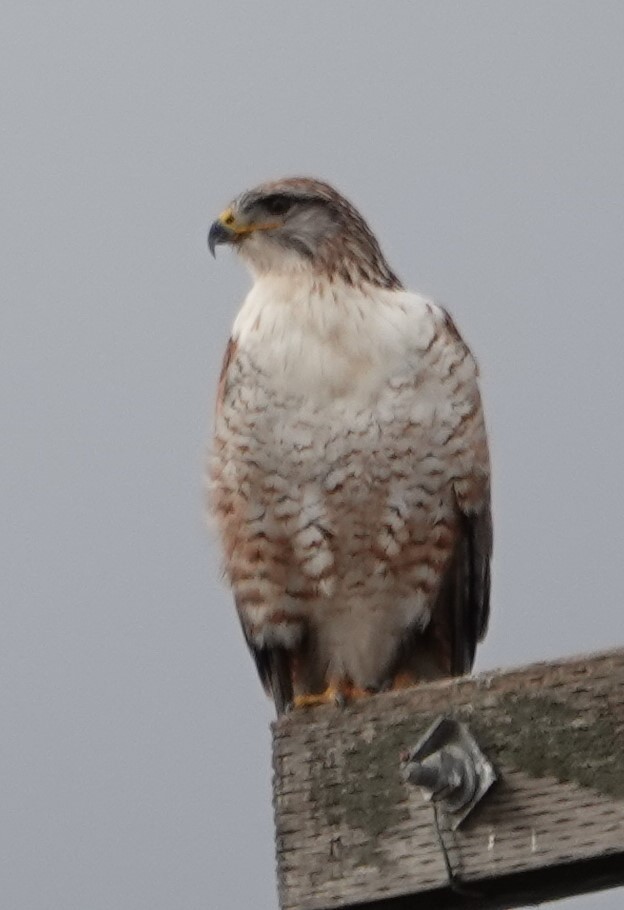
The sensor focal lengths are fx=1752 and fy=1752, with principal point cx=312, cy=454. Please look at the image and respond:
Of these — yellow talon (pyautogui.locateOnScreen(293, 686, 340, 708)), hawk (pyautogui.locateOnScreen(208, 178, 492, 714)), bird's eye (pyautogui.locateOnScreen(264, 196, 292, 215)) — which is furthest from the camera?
bird's eye (pyautogui.locateOnScreen(264, 196, 292, 215))

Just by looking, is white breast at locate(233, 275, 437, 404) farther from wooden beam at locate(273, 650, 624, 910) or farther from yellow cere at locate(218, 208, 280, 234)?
wooden beam at locate(273, 650, 624, 910)

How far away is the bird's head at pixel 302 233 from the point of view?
15.3 feet

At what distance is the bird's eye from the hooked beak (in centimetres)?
12

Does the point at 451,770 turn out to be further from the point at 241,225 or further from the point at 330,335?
the point at 241,225

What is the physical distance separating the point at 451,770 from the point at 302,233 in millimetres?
2950

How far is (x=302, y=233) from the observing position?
4.71 metres

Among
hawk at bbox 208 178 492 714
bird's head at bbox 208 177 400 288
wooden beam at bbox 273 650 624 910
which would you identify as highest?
bird's head at bbox 208 177 400 288

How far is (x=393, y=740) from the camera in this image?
205 cm

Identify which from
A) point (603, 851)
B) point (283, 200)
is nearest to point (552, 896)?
point (603, 851)

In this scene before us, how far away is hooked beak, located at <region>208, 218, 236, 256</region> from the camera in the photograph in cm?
475

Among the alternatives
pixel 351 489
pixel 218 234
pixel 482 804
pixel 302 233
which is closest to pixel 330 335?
pixel 351 489

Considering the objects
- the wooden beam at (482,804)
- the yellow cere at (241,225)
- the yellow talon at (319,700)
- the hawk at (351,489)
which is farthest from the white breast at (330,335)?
the wooden beam at (482,804)

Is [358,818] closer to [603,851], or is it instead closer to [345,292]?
[603,851]

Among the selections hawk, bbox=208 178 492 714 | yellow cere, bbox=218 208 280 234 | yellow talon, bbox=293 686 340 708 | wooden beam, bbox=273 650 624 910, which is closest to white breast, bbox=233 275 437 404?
hawk, bbox=208 178 492 714
